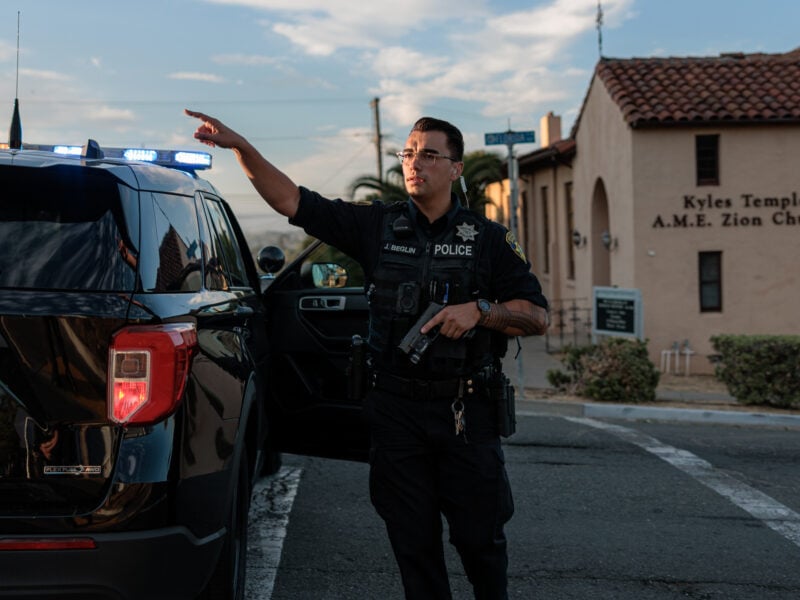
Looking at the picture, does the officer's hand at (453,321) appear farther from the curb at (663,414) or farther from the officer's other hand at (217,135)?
the curb at (663,414)

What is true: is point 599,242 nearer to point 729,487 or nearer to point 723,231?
point 723,231

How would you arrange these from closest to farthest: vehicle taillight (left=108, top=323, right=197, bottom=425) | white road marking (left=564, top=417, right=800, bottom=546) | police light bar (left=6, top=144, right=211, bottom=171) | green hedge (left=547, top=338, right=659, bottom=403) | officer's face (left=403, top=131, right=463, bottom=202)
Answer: vehicle taillight (left=108, top=323, right=197, bottom=425) < officer's face (left=403, top=131, right=463, bottom=202) < police light bar (left=6, top=144, right=211, bottom=171) < white road marking (left=564, top=417, right=800, bottom=546) < green hedge (left=547, top=338, right=659, bottom=403)

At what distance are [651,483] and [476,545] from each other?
3574 mm

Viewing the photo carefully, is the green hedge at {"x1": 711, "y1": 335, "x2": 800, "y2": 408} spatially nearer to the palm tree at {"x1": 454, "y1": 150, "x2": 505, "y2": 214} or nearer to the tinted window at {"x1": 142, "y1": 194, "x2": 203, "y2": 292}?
the tinted window at {"x1": 142, "y1": 194, "x2": 203, "y2": 292}

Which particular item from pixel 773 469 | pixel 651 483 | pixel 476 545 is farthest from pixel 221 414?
pixel 773 469

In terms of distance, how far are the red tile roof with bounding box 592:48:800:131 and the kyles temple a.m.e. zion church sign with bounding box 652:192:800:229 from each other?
4.74 ft

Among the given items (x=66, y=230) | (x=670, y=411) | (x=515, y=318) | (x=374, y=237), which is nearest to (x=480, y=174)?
(x=670, y=411)

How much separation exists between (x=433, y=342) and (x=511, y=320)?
1.01 feet

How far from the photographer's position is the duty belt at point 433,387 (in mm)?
3283

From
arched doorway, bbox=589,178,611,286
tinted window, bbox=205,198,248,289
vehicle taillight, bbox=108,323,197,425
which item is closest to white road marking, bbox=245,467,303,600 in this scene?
tinted window, bbox=205,198,248,289

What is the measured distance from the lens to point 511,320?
10.9 ft

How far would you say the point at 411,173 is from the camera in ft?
11.1

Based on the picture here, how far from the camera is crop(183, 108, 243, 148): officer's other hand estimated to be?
10.6 feet

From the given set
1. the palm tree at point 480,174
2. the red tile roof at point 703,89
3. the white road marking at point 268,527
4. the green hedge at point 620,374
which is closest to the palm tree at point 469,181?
the palm tree at point 480,174
